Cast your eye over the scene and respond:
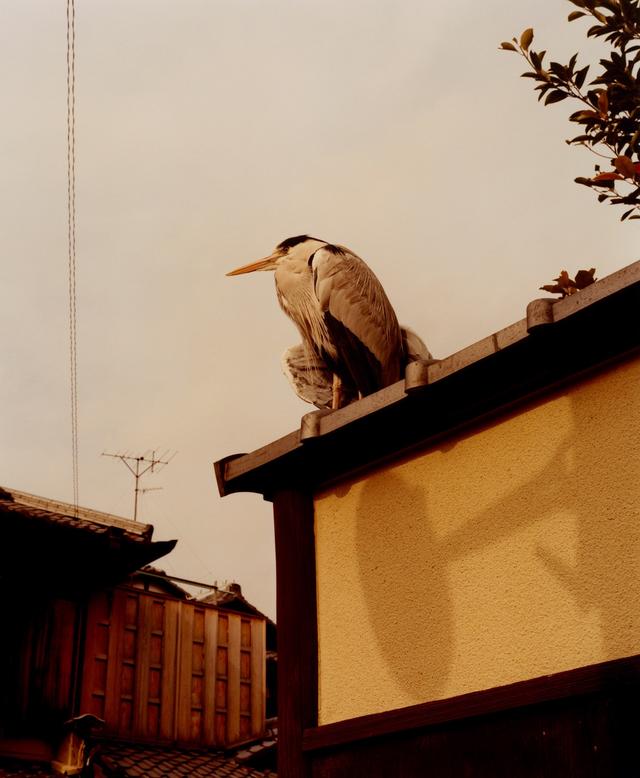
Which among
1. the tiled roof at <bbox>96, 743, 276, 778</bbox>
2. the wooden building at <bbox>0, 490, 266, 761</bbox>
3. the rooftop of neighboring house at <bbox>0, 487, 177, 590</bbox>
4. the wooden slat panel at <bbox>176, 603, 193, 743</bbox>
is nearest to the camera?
the tiled roof at <bbox>96, 743, 276, 778</bbox>

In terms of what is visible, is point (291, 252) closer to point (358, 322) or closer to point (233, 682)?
point (358, 322)

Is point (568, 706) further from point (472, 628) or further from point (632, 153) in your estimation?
point (632, 153)

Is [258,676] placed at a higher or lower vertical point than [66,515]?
lower

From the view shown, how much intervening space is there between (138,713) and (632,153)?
1265cm

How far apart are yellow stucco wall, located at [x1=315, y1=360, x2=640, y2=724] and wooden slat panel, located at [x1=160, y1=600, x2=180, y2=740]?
1146 centimetres

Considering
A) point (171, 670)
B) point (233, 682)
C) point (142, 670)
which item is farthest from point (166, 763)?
point (233, 682)

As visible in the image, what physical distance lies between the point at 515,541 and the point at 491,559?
5.9 inches

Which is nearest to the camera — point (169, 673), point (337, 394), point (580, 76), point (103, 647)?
point (580, 76)

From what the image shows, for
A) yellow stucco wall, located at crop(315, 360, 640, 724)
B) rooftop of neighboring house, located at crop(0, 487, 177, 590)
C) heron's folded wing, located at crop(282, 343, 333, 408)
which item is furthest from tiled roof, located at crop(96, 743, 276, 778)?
yellow stucco wall, located at crop(315, 360, 640, 724)

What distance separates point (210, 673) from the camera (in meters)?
16.6

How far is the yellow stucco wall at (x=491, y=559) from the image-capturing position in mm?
4141

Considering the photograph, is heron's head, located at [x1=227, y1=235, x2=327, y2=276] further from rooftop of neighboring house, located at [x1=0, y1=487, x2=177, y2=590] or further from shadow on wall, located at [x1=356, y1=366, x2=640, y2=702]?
rooftop of neighboring house, located at [x1=0, y1=487, x2=177, y2=590]

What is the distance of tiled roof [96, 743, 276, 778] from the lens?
1384 centimetres

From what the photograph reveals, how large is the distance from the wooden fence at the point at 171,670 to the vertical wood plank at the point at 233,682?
0.06 feet
